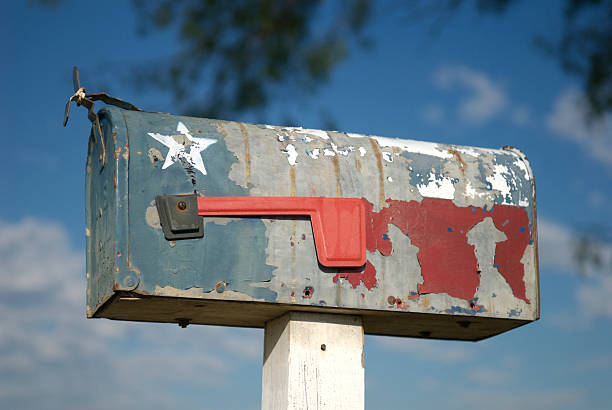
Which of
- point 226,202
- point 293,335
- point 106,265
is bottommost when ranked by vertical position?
point 293,335

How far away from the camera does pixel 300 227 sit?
2.94 metres

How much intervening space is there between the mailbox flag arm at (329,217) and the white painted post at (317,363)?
0.83 ft

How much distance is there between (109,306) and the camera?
2914 mm

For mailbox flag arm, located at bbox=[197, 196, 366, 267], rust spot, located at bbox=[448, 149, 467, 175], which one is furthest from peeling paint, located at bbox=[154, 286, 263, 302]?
rust spot, located at bbox=[448, 149, 467, 175]

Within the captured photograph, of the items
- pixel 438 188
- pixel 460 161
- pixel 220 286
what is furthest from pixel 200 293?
pixel 460 161

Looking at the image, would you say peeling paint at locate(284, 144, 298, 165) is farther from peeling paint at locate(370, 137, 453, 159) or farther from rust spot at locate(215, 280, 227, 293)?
rust spot at locate(215, 280, 227, 293)

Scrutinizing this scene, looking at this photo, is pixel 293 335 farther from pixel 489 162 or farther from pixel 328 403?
pixel 489 162

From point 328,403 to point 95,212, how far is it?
1.08 meters

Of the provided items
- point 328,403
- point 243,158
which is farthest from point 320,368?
point 243,158

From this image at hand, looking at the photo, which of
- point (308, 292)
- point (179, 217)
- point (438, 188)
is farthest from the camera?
point (438, 188)

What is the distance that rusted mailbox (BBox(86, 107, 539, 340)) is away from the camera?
2.78 m

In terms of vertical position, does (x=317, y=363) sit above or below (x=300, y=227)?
below

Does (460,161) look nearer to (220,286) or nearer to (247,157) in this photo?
(247,157)

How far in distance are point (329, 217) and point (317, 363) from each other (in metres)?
0.52
